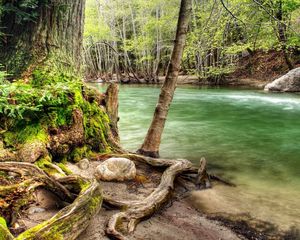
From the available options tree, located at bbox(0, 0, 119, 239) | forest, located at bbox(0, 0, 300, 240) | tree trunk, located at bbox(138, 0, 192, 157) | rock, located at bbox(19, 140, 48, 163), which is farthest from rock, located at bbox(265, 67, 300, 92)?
rock, located at bbox(19, 140, 48, 163)

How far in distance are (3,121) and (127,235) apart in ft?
7.22

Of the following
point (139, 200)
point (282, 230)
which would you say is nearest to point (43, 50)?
point (139, 200)

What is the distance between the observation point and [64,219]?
8.66 ft

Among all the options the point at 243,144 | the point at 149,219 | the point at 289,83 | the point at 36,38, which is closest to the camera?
the point at 149,219

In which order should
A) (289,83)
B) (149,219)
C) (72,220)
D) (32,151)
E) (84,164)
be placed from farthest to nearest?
(289,83), (84,164), (32,151), (149,219), (72,220)

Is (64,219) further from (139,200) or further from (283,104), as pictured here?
(283,104)

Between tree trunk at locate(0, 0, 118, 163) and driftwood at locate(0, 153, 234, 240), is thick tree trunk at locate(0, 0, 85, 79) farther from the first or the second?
driftwood at locate(0, 153, 234, 240)

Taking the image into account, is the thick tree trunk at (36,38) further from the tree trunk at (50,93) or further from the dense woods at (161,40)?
the dense woods at (161,40)

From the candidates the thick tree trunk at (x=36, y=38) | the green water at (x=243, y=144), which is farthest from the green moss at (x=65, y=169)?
the green water at (x=243, y=144)

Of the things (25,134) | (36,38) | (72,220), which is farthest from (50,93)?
(72,220)

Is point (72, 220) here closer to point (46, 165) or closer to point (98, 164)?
point (46, 165)

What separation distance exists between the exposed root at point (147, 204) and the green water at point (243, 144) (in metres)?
0.64

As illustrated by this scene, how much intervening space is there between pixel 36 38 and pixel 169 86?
245 cm

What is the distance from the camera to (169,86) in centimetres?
596
